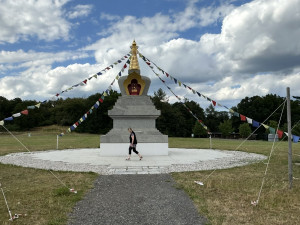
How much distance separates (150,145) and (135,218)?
423 inches

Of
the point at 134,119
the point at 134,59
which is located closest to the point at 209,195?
the point at 134,119

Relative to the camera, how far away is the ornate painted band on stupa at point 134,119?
15562 mm

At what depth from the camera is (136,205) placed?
227 inches

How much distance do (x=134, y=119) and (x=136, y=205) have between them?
36.0 ft

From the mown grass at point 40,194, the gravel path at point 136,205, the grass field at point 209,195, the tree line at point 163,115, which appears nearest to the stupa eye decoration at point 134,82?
the mown grass at point 40,194

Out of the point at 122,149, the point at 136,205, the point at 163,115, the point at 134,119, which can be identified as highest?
the point at 163,115

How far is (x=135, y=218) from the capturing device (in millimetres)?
4996

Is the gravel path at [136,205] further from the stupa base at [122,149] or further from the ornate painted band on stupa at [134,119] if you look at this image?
the ornate painted band on stupa at [134,119]

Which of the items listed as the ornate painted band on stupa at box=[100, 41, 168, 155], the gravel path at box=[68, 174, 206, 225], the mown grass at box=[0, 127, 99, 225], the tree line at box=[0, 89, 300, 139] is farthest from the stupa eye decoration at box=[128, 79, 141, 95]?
the tree line at box=[0, 89, 300, 139]

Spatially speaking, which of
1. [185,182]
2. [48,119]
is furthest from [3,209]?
[48,119]

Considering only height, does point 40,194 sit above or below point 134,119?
below

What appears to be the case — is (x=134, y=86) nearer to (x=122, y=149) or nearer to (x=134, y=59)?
(x=134, y=59)

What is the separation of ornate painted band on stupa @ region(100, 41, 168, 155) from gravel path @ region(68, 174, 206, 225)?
24.4 feet

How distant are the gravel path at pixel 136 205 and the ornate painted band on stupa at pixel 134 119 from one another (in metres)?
7.45
